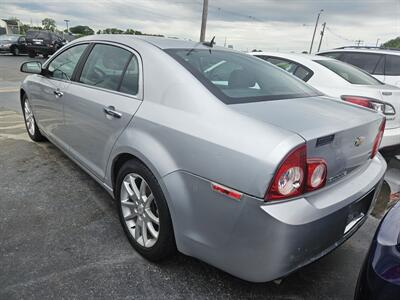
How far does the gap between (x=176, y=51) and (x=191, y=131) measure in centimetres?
85

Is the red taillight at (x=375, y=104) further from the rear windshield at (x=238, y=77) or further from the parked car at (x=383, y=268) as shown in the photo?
the parked car at (x=383, y=268)

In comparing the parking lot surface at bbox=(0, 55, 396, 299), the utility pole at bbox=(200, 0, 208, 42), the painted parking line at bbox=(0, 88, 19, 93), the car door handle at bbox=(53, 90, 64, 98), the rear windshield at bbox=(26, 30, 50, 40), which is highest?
the utility pole at bbox=(200, 0, 208, 42)

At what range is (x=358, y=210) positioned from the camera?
6.93 feet

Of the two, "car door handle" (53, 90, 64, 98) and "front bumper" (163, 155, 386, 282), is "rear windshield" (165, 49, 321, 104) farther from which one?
"car door handle" (53, 90, 64, 98)

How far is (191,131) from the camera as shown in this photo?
1886mm

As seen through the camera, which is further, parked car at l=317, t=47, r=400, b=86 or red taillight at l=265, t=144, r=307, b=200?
parked car at l=317, t=47, r=400, b=86

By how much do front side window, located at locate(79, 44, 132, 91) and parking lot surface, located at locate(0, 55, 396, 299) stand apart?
1.12 metres

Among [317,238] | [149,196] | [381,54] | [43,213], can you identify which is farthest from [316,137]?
[381,54]

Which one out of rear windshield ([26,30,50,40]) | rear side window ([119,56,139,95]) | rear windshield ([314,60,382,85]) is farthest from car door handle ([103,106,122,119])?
rear windshield ([26,30,50,40])

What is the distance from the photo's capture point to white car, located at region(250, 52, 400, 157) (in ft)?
13.9

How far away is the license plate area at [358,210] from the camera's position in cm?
200

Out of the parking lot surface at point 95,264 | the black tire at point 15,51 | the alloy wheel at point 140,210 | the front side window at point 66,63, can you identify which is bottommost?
the black tire at point 15,51

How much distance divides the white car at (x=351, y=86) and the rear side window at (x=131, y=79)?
295cm

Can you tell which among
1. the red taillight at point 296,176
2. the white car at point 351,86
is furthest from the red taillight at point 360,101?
the red taillight at point 296,176
